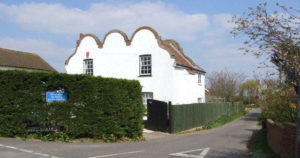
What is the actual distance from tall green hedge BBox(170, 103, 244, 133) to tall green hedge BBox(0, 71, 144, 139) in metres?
5.60

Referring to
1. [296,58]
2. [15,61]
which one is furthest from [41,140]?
[15,61]

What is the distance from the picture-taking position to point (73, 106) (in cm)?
1683

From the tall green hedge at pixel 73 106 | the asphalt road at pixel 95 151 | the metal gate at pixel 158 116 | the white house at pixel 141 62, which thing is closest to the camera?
the asphalt road at pixel 95 151

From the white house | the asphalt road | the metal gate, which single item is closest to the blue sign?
the asphalt road

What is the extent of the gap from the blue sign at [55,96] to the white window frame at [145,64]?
12261 mm

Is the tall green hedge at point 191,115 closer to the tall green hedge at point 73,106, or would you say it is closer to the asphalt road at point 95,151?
the tall green hedge at point 73,106

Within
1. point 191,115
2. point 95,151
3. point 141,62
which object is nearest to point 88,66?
point 141,62

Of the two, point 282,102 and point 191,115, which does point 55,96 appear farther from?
point 191,115

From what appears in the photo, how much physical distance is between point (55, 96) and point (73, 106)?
36.1 inches

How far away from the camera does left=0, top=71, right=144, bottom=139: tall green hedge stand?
15656 millimetres

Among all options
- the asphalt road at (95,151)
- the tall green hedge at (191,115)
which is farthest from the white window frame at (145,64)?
the asphalt road at (95,151)

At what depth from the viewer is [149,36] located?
2844 centimetres

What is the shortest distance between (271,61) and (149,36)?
20.1m

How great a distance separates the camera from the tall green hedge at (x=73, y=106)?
1566 centimetres
